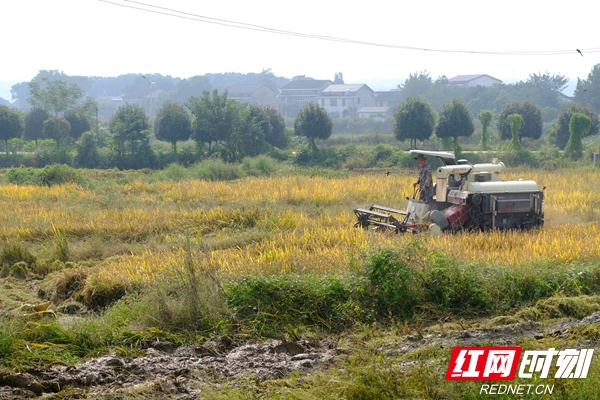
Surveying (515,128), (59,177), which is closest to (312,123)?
(515,128)

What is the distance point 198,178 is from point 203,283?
71.8ft

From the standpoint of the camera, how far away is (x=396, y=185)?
23609 mm

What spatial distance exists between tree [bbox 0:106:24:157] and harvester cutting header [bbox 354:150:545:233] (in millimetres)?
37122

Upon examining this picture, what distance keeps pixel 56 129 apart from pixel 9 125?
10.6 ft

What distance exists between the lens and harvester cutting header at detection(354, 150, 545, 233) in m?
13.0

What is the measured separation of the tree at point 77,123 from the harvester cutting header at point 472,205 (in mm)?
42386

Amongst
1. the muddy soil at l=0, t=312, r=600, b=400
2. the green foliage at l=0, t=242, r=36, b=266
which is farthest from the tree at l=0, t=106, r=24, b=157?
the muddy soil at l=0, t=312, r=600, b=400

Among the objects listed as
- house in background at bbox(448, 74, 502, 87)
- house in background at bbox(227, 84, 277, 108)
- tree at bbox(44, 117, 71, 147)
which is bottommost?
tree at bbox(44, 117, 71, 147)

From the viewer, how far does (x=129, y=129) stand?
4097cm

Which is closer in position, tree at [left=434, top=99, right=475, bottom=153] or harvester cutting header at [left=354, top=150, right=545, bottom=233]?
harvester cutting header at [left=354, top=150, right=545, bottom=233]

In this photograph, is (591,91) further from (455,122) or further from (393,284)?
(393,284)

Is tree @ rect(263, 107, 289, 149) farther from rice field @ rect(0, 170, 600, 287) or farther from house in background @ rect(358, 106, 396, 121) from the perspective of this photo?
house in background @ rect(358, 106, 396, 121)

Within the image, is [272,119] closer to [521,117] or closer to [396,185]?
[521,117]

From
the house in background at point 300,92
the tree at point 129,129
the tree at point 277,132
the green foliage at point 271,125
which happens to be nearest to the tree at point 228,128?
the green foliage at point 271,125
